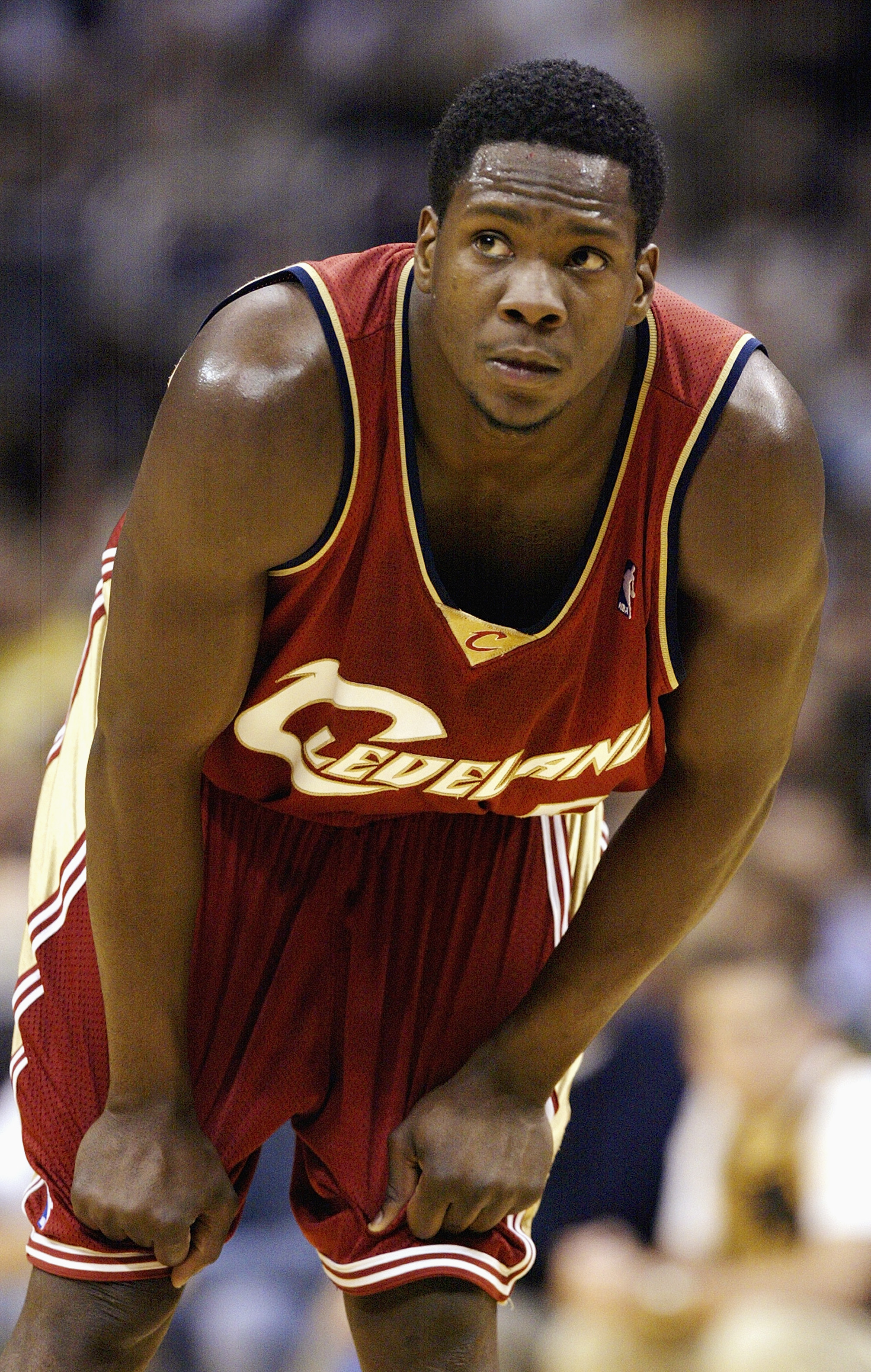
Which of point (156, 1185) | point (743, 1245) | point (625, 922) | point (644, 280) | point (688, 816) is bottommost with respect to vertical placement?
point (743, 1245)

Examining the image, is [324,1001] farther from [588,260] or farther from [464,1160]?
[588,260]

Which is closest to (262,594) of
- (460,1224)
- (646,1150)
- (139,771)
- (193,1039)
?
(139,771)

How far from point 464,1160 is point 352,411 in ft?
2.40

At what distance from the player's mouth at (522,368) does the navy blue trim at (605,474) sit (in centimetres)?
11

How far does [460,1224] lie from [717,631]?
2.08 ft

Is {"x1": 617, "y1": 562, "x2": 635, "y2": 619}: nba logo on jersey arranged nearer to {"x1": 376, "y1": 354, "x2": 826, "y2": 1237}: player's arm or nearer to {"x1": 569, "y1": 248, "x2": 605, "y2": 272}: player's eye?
{"x1": 376, "y1": 354, "x2": 826, "y2": 1237}: player's arm

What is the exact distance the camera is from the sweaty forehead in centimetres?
130

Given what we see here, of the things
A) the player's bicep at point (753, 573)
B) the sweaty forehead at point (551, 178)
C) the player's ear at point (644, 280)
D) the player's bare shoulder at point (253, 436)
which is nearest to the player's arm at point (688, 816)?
the player's bicep at point (753, 573)

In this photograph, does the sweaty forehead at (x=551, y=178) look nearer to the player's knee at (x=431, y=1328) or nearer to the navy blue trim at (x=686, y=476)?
the navy blue trim at (x=686, y=476)

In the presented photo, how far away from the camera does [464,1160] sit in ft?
5.34

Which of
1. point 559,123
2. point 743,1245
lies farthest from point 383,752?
point 743,1245

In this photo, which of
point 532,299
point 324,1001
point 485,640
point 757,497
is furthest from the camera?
point 324,1001

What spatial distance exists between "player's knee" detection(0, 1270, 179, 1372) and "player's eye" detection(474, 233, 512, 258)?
1.03 meters

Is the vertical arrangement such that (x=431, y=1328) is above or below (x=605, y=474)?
below
